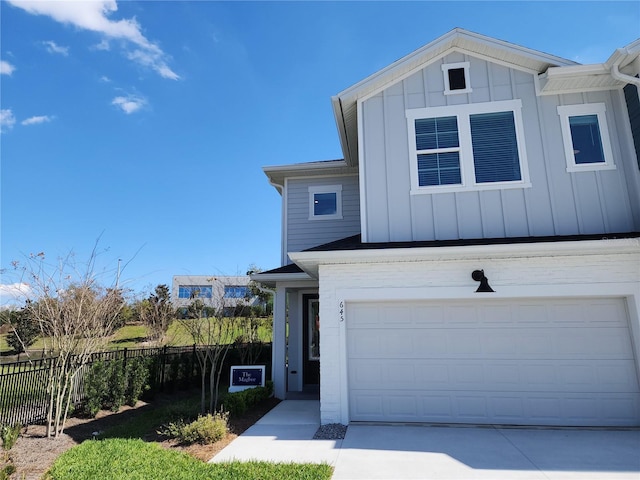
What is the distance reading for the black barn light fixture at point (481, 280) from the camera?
237 inches

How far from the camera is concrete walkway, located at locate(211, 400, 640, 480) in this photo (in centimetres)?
409

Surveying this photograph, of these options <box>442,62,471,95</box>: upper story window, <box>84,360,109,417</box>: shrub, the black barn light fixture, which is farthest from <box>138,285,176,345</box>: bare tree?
<box>442,62,471,95</box>: upper story window

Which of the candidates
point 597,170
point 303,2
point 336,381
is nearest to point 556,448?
point 336,381

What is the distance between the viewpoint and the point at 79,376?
7.74m

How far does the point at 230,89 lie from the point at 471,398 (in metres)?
10.9

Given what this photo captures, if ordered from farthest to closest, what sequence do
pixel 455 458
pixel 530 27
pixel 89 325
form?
pixel 530 27 → pixel 89 325 → pixel 455 458

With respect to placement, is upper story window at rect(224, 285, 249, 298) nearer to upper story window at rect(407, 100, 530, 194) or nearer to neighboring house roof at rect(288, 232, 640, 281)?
neighboring house roof at rect(288, 232, 640, 281)

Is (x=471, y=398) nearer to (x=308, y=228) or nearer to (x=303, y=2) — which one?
(x=308, y=228)

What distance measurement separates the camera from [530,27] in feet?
27.1

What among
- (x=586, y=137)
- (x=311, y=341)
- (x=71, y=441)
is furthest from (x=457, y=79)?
(x=71, y=441)

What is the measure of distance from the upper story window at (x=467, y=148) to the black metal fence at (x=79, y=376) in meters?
6.31

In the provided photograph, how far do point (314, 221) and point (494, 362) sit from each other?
586 centimetres

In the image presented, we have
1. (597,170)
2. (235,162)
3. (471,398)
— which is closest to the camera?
(471,398)

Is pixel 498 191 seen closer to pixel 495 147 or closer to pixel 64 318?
pixel 495 147
